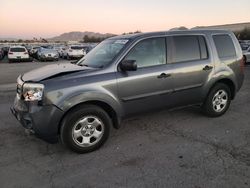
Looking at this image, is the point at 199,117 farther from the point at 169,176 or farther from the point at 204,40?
the point at 169,176

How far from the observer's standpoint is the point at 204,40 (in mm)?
5922

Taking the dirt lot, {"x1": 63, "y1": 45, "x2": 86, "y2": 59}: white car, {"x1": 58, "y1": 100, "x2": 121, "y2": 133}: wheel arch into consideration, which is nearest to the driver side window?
{"x1": 58, "y1": 100, "x2": 121, "y2": 133}: wheel arch

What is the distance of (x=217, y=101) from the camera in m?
6.31

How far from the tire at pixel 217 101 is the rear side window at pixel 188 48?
798 millimetres

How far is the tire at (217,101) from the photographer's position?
6.13m

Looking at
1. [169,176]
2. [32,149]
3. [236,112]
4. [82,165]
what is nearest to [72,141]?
[82,165]

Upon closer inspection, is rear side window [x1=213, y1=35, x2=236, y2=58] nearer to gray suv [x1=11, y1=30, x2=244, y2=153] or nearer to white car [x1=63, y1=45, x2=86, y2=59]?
gray suv [x1=11, y1=30, x2=244, y2=153]

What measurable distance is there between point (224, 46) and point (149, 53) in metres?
2.07

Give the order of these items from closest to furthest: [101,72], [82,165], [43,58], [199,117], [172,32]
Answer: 1. [82,165]
2. [101,72]
3. [172,32]
4. [199,117]
5. [43,58]

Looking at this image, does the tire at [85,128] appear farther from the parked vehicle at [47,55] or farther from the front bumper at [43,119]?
the parked vehicle at [47,55]

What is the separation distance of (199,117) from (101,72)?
2.78 meters

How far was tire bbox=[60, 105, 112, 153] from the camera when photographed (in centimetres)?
439

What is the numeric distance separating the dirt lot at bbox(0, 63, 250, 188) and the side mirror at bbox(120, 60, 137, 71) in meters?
1.28

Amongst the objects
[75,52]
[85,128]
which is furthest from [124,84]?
[75,52]
